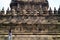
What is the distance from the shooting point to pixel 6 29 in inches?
786

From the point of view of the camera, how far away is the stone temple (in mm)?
19766

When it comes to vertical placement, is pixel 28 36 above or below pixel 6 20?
below

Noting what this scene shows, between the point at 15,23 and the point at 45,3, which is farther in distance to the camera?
the point at 45,3

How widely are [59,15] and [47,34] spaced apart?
6.48 ft

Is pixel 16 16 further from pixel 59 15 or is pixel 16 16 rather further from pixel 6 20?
pixel 59 15

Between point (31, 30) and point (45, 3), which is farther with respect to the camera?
point (45, 3)

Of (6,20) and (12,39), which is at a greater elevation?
(6,20)

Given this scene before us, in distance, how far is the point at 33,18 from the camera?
20391mm

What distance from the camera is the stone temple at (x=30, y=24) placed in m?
19.8

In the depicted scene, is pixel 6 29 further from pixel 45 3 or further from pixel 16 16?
pixel 45 3

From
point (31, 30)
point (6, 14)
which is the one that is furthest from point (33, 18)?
point (6, 14)

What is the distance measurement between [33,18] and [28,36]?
1.67 m

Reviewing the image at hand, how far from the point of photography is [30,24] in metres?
20.1

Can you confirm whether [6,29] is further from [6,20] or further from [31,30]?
[31,30]
